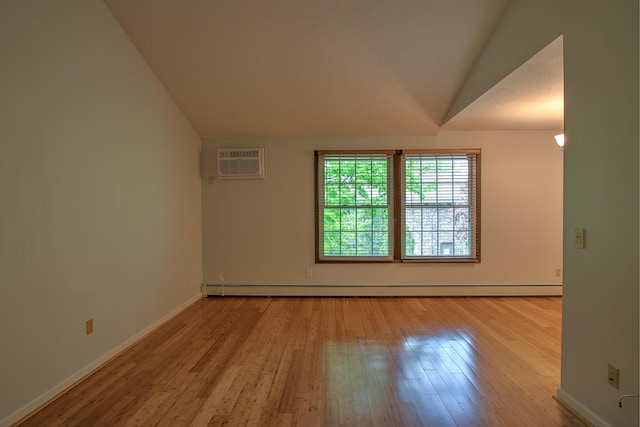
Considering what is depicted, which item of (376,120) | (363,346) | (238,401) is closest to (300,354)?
(363,346)

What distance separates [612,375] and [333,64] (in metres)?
3.25

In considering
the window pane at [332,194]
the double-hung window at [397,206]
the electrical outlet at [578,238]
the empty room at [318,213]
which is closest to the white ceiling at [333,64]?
the empty room at [318,213]

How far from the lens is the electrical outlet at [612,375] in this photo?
173 centimetres

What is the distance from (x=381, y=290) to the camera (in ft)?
15.3

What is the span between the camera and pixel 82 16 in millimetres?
2566

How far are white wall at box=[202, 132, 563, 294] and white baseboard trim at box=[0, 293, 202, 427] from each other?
4.84ft

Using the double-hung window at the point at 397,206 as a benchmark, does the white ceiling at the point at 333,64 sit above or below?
above

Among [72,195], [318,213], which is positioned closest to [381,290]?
[318,213]

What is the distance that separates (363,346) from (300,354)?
1.86 feet

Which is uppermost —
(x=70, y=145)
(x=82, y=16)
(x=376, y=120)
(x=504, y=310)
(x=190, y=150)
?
(x=82, y=16)

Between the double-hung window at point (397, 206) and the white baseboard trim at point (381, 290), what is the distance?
15.4 inches

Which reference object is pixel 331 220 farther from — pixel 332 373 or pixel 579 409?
pixel 579 409

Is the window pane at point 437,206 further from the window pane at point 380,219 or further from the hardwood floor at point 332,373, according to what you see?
the hardwood floor at point 332,373

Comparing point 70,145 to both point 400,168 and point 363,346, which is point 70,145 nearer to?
point 363,346
